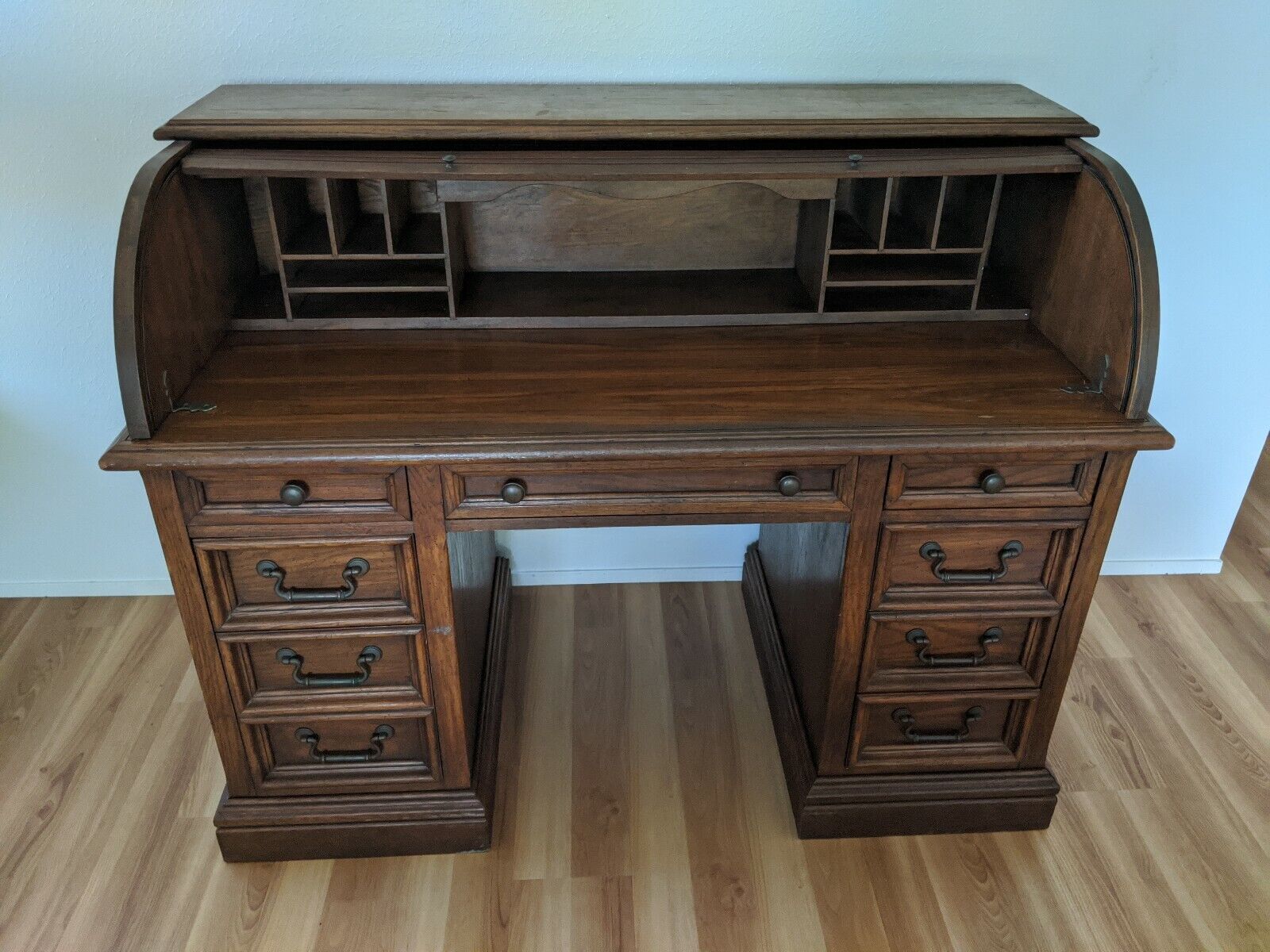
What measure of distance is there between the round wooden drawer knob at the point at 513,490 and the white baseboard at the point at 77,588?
1.22 metres

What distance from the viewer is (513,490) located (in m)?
1.33

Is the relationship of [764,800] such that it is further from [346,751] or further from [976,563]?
[346,751]

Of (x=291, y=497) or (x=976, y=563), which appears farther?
(x=976, y=563)

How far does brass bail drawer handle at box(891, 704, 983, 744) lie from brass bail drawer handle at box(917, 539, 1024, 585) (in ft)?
0.87

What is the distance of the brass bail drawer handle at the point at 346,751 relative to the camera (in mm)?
1577

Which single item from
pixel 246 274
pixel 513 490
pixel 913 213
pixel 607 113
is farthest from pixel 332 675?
pixel 913 213

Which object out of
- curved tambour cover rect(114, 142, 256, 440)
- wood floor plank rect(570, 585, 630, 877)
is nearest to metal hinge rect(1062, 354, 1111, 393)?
wood floor plank rect(570, 585, 630, 877)

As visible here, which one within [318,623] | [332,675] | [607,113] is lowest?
[332,675]

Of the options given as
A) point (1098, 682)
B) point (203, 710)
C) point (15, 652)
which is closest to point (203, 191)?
point (203, 710)

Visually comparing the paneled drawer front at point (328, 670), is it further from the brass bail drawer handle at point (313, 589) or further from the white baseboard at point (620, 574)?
the white baseboard at point (620, 574)

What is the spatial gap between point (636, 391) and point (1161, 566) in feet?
5.19

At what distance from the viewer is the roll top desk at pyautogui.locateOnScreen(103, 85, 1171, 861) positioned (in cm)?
132

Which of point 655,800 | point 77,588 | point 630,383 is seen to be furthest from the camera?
point 77,588

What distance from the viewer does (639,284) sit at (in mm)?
1693
